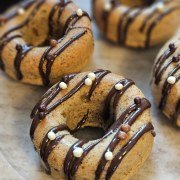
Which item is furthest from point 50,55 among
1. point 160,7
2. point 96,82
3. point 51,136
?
point 160,7

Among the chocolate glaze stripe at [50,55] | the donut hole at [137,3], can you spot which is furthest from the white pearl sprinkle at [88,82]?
the donut hole at [137,3]

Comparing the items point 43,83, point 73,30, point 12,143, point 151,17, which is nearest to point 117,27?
point 151,17

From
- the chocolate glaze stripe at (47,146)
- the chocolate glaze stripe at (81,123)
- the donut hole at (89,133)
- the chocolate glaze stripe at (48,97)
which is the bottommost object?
the donut hole at (89,133)

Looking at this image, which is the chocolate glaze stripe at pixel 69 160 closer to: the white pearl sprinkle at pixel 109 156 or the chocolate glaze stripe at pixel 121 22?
the white pearl sprinkle at pixel 109 156

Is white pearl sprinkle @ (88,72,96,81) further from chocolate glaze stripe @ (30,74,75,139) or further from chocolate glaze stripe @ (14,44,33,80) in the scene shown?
chocolate glaze stripe @ (14,44,33,80)

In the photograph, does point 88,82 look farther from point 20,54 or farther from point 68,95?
point 20,54

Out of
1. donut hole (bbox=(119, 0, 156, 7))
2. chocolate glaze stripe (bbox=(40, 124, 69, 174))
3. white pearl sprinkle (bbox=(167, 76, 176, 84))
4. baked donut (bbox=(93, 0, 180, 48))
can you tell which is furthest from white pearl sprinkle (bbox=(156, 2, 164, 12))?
chocolate glaze stripe (bbox=(40, 124, 69, 174))
